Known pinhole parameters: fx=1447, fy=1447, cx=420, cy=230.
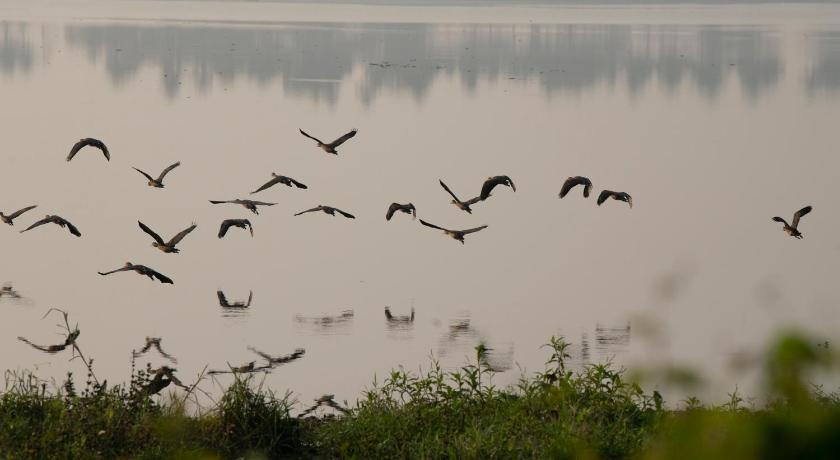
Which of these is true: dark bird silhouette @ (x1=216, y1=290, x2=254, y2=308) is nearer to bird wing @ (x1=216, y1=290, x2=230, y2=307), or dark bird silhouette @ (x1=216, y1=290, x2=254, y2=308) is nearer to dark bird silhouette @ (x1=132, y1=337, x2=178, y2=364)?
bird wing @ (x1=216, y1=290, x2=230, y2=307)

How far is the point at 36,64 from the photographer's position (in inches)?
2073

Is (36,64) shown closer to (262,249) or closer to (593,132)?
(593,132)

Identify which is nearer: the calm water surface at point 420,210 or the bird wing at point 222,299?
the calm water surface at point 420,210

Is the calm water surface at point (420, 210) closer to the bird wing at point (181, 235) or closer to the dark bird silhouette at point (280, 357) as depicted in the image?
the dark bird silhouette at point (280, 357)

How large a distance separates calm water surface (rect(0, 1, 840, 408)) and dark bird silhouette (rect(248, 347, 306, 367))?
0.47 feet

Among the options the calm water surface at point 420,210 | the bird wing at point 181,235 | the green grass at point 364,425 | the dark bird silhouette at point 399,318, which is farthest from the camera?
the bird wing at point 181,235

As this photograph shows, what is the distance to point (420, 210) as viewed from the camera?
2253 centimetres

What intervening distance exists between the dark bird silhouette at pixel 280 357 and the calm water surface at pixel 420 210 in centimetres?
14

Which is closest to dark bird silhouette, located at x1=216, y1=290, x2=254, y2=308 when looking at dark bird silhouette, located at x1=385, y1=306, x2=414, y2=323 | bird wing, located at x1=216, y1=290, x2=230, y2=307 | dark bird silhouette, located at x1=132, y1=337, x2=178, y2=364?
bird wing, located at x1=216, y1=290, x2=230, y2=307

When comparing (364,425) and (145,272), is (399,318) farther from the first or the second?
(364,425)

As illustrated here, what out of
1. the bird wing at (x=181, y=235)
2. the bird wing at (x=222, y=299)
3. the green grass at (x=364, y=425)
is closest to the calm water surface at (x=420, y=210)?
the bird wing at (x=222, y=299)

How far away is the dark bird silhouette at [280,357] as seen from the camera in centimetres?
1344

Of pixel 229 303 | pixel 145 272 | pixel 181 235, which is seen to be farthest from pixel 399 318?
pixel 145 272

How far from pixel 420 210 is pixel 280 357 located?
9114 millimetres
